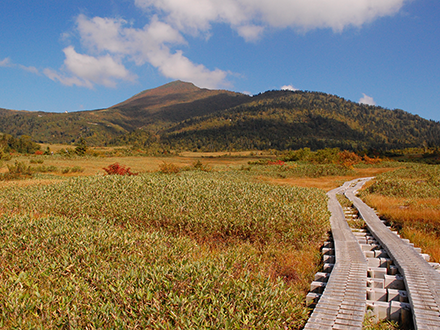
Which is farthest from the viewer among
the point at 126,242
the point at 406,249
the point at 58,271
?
the point at 406,249

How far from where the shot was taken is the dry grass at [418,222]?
776 cm

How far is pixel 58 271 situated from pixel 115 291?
5.26 feet

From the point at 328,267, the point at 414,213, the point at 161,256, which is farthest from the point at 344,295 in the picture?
the point at 414,213

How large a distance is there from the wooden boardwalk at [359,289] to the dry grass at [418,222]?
1.17m

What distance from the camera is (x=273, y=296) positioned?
3787 millimetres

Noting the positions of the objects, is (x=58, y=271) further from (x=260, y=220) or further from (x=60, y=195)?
(x=60, y=195)

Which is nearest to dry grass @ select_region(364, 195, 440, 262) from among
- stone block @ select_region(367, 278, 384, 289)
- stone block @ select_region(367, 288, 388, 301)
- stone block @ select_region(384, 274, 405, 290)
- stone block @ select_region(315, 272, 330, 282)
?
stone block @ select_region(384, 274, 405, 290)

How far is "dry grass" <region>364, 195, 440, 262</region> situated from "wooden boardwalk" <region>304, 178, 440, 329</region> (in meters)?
1.17

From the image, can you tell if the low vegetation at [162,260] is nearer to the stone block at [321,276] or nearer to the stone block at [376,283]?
the stone block at [321,276]

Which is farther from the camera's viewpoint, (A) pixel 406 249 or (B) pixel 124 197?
(B) pixel 124 197

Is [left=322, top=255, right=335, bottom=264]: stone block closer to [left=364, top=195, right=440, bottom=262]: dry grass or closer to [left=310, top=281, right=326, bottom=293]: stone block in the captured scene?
[left=310, top=281, right=326, bottom=293]: stone block

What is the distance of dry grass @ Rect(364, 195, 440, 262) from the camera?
7.76 m

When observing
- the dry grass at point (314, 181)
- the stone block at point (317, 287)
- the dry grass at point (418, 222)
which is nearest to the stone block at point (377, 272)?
the stone block at point (317, 287)

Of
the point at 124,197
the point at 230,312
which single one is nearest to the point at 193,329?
the point at 230,312
